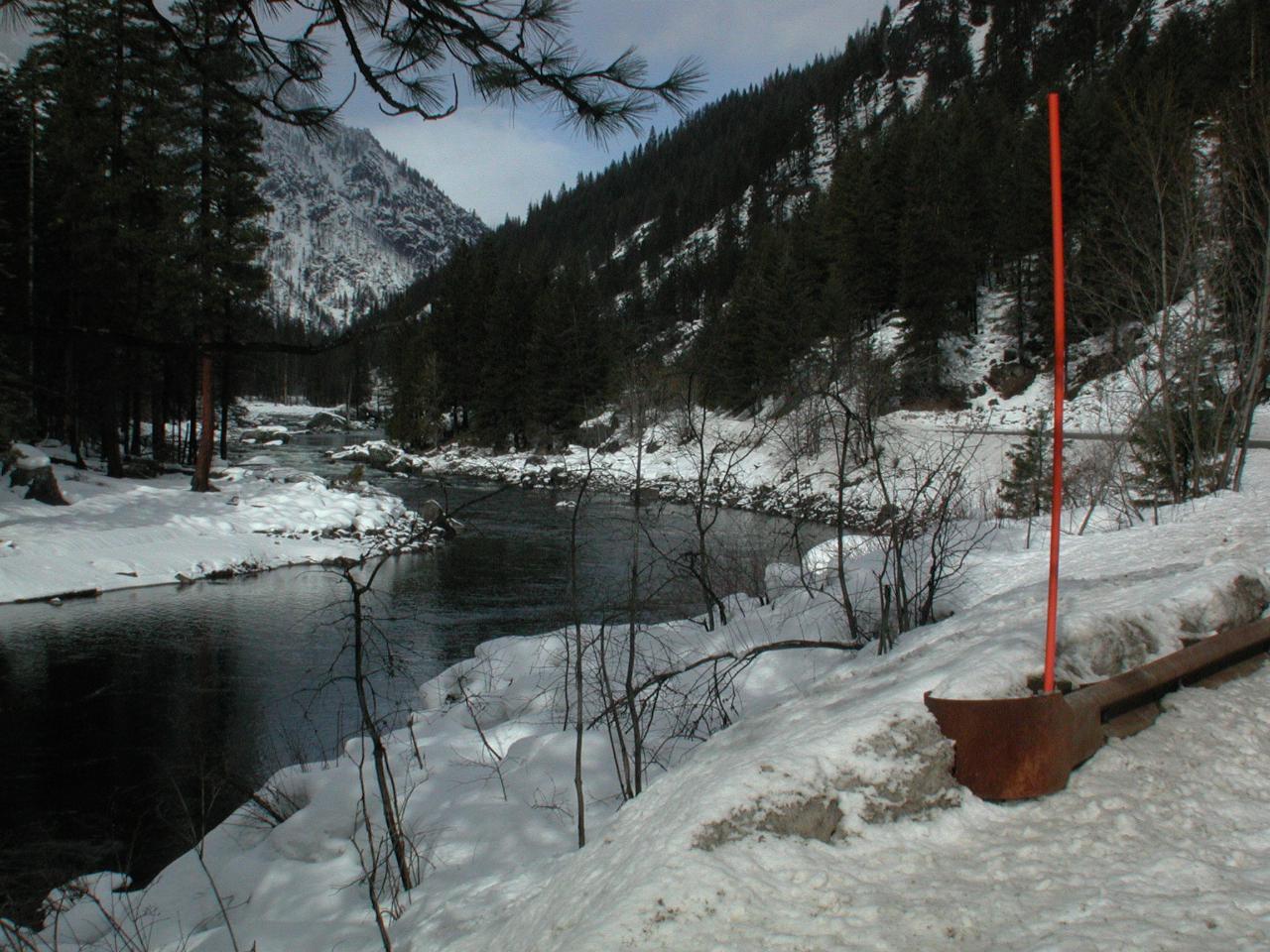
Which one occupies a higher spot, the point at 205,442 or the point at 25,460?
the point at 205,442

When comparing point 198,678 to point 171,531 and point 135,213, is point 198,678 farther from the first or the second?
point 135,213

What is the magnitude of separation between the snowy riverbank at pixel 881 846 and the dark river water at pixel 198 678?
4.51 ft

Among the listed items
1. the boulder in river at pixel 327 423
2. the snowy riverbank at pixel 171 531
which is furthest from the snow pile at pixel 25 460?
the boulder in river at pixel 327 423

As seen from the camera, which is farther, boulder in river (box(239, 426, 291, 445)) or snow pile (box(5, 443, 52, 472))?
boulder in river (box(239, 426, 291, 445))

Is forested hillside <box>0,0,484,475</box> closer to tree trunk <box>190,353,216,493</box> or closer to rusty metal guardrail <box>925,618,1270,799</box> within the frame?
tree trunk <box>190,353,216,493</box>

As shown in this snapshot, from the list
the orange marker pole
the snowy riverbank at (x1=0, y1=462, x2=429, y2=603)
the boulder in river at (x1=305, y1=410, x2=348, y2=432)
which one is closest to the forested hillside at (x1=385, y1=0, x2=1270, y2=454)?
the snowy riverbank at (x1=0, y1=462, x2=429, y2=603)

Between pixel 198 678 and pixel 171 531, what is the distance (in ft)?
27.9

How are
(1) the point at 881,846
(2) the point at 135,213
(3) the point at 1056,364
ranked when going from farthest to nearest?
(2) the point at 135,213 < (3) the point at 1056,364 < (1) the point at 881,846

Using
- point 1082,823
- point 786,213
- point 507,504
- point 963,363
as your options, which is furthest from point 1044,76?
point 1082,823

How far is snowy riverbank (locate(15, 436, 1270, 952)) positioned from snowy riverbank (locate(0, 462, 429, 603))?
7912mm

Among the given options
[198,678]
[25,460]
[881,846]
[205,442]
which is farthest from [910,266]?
[881,846]

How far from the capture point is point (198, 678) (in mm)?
10461

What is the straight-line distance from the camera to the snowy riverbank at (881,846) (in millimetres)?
1936

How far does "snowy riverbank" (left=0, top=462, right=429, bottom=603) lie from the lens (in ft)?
48.2
